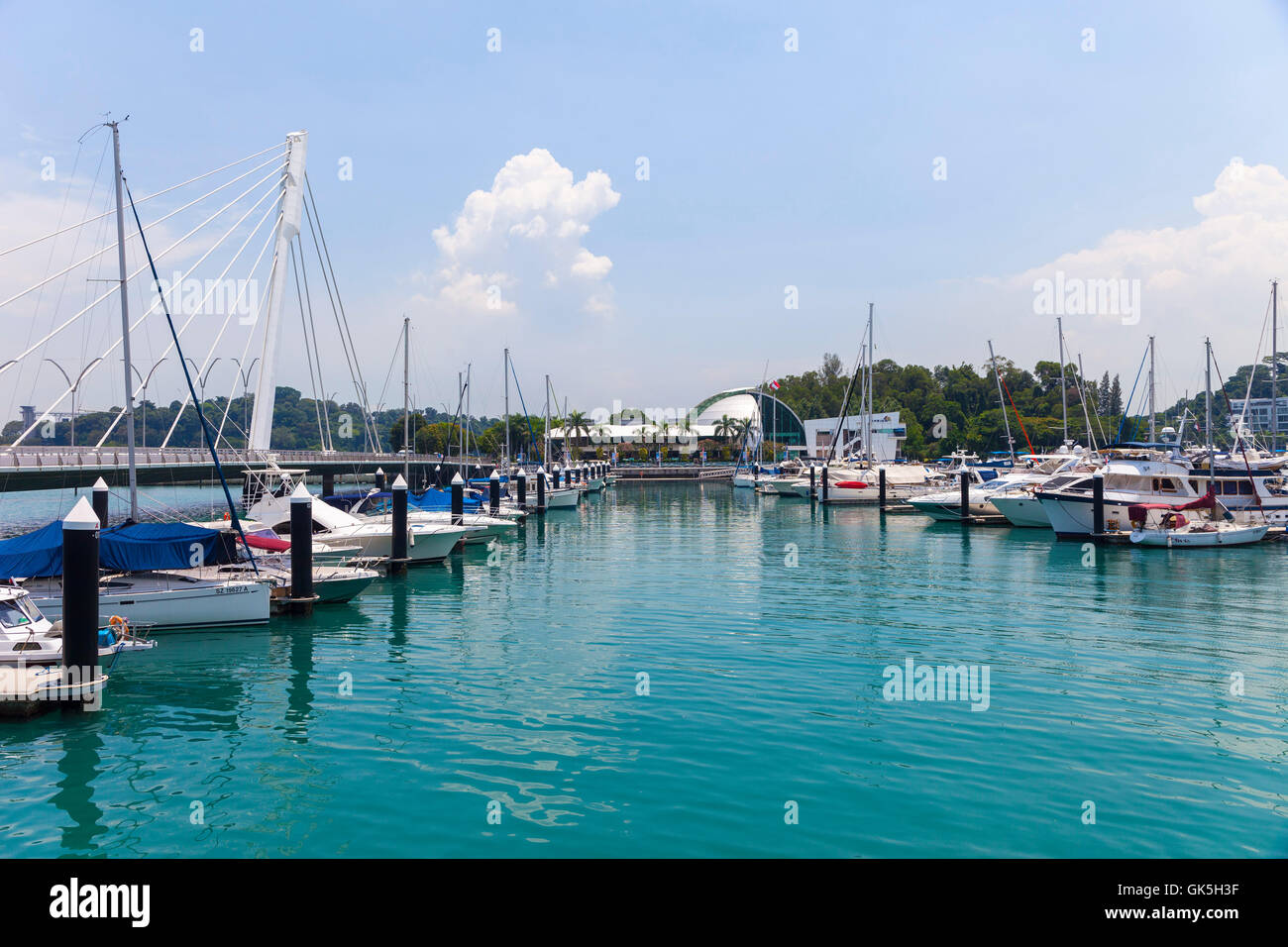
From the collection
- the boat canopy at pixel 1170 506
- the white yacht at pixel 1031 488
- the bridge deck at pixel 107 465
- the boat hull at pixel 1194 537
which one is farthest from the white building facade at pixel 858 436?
the bridge deck at pixel 107 465

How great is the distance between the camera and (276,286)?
41.7m

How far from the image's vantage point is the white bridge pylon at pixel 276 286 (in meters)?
39.5

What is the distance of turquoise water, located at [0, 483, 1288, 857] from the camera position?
11.1 meters

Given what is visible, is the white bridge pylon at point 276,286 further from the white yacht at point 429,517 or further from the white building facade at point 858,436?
the white building facade at point 858,436

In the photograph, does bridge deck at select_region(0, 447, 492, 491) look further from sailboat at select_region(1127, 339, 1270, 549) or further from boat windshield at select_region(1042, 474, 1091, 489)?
sailboat at select_region(1127, 339, 1270, 549)

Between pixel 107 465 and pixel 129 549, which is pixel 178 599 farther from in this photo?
pixel 107 465

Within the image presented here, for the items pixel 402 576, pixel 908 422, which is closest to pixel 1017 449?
pixel 908 422

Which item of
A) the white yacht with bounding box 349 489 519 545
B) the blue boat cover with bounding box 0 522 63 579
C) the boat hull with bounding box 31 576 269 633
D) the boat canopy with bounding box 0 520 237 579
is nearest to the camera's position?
the blue boat cover with bounding box 0 522 63 579

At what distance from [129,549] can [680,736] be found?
17.8m

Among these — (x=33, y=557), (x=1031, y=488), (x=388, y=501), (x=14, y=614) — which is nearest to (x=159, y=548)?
(x=33, y=557)

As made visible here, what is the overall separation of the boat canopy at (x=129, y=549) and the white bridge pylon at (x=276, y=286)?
1451 cm

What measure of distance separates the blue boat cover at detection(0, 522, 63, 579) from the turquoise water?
12.5ft

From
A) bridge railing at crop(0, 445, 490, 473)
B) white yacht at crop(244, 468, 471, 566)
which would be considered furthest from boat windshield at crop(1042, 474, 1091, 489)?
bridge railing at crop(0, 445, 490, 473)

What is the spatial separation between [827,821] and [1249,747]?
8.50 metres
